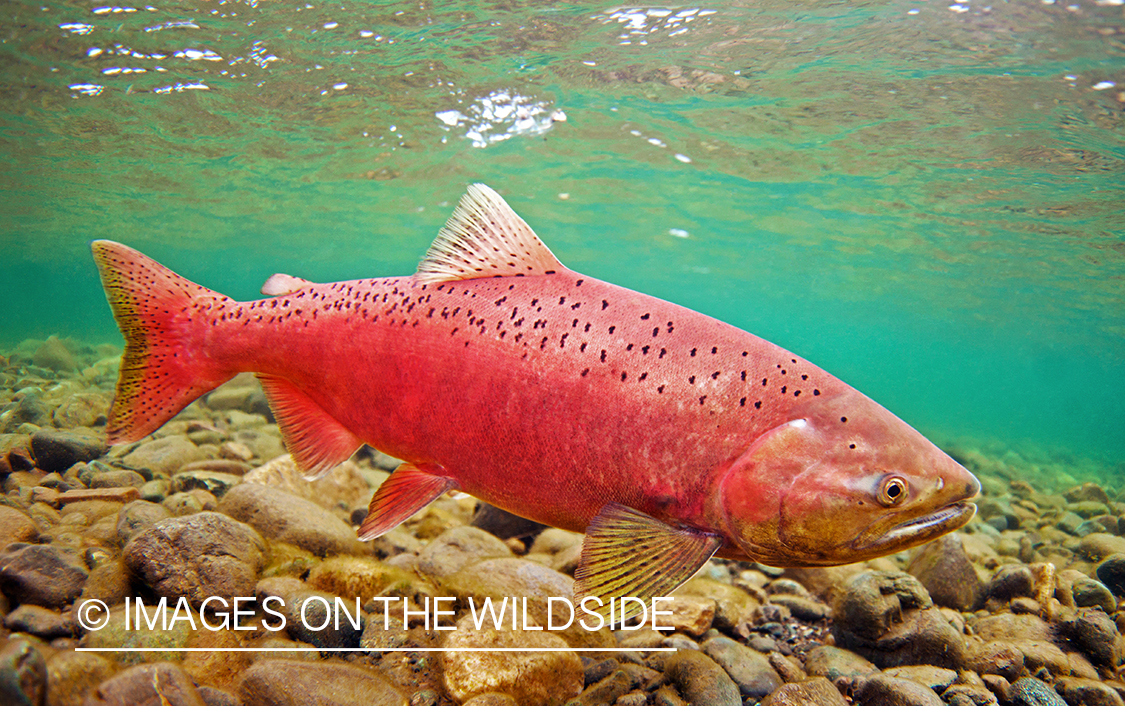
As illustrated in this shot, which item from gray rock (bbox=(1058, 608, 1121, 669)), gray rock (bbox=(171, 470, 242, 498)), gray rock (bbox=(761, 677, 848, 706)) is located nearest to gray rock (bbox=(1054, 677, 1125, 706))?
gray rock (bbox=(1058, 608, 1121, 669))

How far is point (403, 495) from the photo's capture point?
2.35 meters

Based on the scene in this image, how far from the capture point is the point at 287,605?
8.83 feet

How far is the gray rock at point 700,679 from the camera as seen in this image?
2.43 m

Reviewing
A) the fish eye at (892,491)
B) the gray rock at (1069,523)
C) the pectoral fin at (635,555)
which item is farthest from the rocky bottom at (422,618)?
the gray rock at (1069,523)

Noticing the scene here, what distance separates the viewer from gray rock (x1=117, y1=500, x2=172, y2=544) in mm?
3043

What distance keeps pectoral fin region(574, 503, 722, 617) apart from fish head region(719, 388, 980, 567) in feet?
0.53

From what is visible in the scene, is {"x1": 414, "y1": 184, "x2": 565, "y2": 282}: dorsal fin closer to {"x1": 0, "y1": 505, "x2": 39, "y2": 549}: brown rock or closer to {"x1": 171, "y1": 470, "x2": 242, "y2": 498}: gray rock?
{"x1": 0, "y1": 505, "x2": 39, "y2": 549}: brown rock

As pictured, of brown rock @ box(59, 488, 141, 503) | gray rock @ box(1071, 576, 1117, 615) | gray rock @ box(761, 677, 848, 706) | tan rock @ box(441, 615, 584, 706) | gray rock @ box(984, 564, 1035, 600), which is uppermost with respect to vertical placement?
brown rock @ box(59, 488, 141, 503)

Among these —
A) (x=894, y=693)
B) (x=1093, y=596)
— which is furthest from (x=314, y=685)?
(x=1093, y=596)

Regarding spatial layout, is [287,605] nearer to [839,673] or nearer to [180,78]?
[839,673]

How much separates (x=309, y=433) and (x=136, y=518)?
1.43 metres

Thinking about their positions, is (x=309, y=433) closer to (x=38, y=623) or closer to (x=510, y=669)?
(x=38, y=623)

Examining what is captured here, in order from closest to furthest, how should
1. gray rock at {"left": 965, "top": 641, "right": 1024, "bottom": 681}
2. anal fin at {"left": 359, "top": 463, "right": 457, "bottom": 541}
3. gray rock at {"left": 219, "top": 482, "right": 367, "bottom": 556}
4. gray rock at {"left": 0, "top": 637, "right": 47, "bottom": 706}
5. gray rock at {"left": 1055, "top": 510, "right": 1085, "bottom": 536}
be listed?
gray rock at {"left": 0, "top": 637, "right": 47, "bottom": 706} < anal fin at {"left": 359, "top": 463, "right": 457, "bottom": 541} < gray rock at {"left": 965, "top": 641, "right": 1024, "bottom": 681} < gray rock at {"left": 219, "top": 482, "right": 367, "bottom": 556} < gray rock at {"left": 1055, "top": 510, "right": 1085, "bottom": 536}

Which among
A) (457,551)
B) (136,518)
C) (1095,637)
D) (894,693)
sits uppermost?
(136,518)
